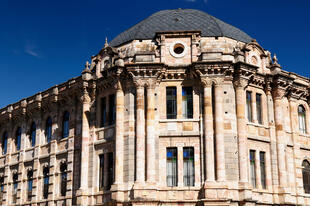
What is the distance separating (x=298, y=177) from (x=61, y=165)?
17765 millimetres

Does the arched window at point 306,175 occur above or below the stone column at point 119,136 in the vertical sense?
below

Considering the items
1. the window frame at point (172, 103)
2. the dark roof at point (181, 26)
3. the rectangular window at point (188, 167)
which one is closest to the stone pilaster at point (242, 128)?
the rectangular window at point (188, 167)

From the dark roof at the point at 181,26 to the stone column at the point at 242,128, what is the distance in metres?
3.99

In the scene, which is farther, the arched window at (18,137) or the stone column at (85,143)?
the arched window at (18,137)

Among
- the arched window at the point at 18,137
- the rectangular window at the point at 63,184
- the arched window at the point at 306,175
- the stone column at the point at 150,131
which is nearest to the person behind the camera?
the stone column at the point at 150,131

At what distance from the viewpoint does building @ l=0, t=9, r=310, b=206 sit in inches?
1249

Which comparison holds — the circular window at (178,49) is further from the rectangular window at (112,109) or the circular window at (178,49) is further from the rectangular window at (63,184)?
the rectangular window at (63,184)

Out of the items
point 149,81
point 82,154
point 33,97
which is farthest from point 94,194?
point 33,97

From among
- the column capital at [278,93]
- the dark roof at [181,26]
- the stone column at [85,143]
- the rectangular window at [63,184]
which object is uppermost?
the dark roof at [181,26]

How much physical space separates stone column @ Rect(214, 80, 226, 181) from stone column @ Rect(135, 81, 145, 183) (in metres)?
4.72

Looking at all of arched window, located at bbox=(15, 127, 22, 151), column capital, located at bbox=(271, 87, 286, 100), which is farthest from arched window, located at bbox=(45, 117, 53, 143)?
column capital, located at bbox=(271, 87, 286, 100)

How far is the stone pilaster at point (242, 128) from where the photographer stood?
104ft

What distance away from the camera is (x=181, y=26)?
119 ft

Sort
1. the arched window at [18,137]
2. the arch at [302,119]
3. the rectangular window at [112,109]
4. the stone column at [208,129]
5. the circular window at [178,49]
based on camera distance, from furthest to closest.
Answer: the arched window at [18,137] → the arch at [302,119] → the rectangular window at [112,109] → the circular window at [178,49] → the stone column at [208,129]
